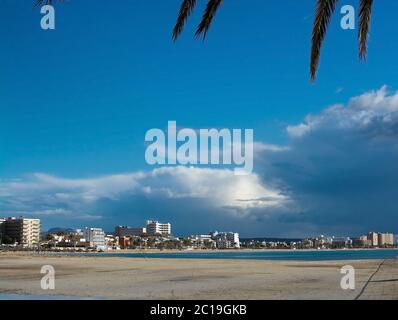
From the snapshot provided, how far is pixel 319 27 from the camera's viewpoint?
32.3 feet

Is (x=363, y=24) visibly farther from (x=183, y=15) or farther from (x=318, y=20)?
(x=183, y=15)

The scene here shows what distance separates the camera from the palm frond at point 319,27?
9.58 m

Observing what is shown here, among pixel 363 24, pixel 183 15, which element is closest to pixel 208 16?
pixel 183 15

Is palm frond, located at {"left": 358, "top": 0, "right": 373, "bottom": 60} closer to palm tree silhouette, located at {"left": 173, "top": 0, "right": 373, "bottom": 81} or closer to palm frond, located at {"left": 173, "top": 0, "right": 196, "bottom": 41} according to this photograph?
palm tree silhouette, located at {"left": 173, "top": 0, "right": 373, "bottom": 81}

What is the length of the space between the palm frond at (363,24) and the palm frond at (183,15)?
318cm

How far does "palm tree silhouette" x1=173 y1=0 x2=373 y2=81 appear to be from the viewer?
380 inches

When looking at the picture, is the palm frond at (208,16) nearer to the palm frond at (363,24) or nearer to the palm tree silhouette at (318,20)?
the palm tree silhouette at (318,20)

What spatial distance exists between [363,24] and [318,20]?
995 millimetres

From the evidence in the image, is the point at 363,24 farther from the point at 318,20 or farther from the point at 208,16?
the point at 208,16

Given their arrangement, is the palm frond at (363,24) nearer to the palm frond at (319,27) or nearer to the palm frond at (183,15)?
the palm frond at (319,27)

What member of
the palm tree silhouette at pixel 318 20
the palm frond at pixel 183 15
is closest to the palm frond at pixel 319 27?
the palm tree silhouette at pixel 318 20

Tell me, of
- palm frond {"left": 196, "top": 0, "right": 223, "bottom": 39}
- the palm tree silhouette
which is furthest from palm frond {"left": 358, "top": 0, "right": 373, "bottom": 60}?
palm frond {"left": 196, "top": 0, "right": 223, "bottom": 39}

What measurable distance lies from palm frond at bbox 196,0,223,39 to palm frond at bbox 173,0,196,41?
286mm
